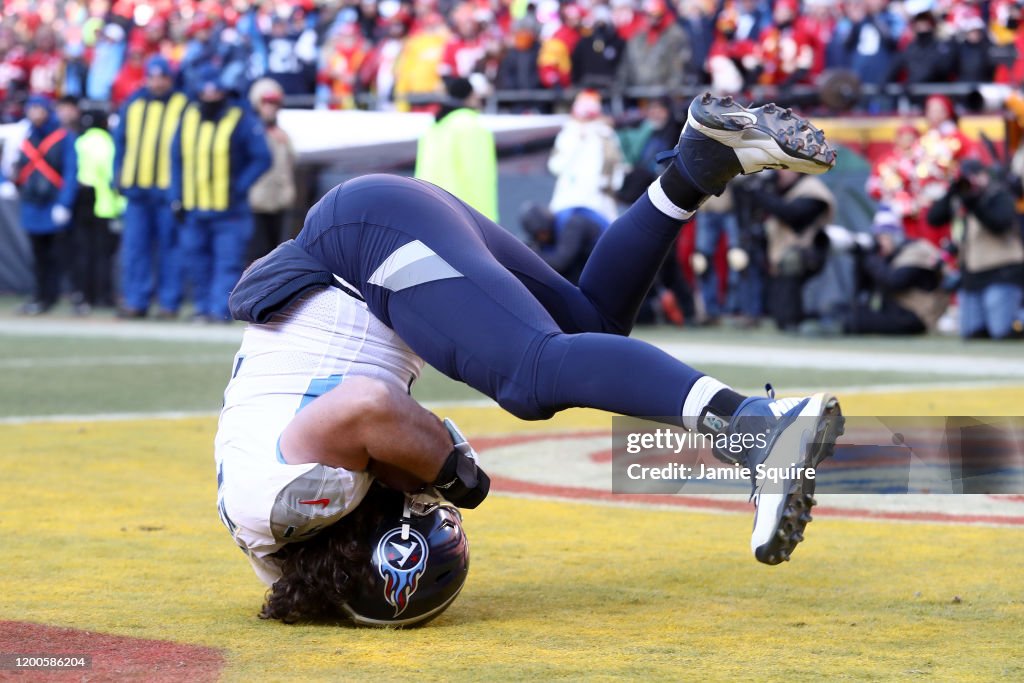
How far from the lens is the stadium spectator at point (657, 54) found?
15547mm

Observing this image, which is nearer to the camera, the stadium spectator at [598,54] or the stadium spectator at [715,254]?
the stadium spectator at [715,254]

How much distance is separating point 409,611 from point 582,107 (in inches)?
408

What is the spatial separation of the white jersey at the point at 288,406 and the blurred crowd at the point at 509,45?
1042 centimetres

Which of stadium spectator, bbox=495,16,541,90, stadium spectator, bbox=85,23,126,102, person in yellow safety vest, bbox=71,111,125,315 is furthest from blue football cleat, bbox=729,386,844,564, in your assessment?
stadium spectator, bbox=85,23,126,102

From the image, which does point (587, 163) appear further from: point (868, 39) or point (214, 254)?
point (214, 254)

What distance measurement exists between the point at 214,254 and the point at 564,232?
3407 millimetres

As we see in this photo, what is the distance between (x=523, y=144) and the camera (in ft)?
50.7

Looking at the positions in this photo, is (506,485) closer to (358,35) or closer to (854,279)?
(854,279)

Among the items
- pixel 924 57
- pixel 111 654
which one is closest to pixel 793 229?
pixel 924 57

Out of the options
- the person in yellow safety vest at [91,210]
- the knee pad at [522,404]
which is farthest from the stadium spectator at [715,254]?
the knee pad at [522,404]

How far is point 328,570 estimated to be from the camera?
11.6 ft

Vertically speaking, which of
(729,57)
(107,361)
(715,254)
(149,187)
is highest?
(729,57)

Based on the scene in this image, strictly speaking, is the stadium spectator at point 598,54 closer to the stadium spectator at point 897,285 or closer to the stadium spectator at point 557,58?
the stadium spectator at point 557,58

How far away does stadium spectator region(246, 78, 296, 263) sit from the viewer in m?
14.6
